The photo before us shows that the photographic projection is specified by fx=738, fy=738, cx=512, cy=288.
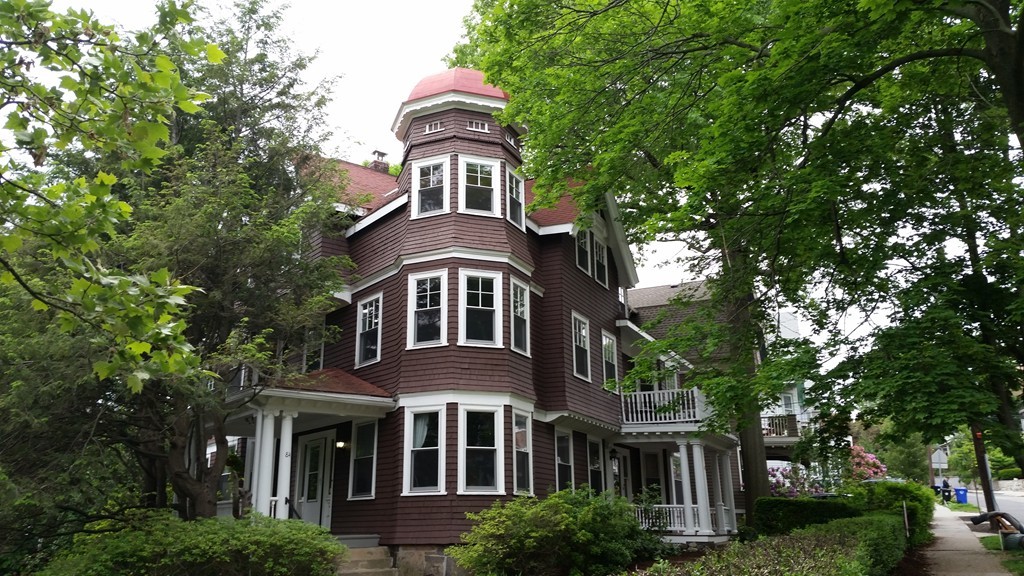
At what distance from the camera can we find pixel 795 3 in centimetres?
871

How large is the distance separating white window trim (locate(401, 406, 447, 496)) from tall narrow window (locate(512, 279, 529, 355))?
2.47 m

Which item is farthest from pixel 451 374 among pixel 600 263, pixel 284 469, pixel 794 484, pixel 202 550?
pixel 794 484

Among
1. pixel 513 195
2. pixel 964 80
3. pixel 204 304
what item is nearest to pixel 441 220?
pixel 513 195

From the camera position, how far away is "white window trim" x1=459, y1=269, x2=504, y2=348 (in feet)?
53.0

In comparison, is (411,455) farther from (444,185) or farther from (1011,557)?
(1011,557)

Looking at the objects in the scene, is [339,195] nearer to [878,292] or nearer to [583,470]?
[583,470]

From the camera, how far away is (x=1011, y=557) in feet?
47.1

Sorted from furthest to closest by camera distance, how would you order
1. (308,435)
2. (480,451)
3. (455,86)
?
(308,435) < (455,86) < (480,451)

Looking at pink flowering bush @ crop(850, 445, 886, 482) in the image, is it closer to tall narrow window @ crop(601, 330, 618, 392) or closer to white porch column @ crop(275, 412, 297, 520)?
tall narrow window @ crop(601, 330, 618, 392)

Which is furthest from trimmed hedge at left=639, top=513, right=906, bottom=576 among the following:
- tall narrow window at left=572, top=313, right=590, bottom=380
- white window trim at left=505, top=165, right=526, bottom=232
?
white window trim at left=505, top=165, right=526, bottom=232

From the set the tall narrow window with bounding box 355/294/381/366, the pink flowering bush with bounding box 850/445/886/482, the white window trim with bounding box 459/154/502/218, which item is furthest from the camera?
the pink flowering bush with bounding box 850/445/886/482

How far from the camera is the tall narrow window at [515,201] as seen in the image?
17.9m

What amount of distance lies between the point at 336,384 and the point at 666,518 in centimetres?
961

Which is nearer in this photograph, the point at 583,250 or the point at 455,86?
the point at 455,86
